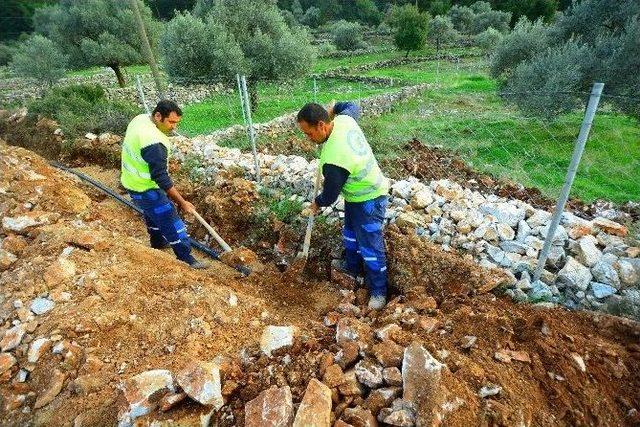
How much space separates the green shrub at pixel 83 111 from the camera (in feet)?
28.7

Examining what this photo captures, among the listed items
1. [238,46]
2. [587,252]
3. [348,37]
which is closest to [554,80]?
[587,252]

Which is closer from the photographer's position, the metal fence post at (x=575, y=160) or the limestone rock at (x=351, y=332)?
the metal fence post at (x=575, y=160)

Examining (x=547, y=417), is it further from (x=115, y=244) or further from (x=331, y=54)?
(x=331, y=54)

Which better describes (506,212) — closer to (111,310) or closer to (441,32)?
(111,310)

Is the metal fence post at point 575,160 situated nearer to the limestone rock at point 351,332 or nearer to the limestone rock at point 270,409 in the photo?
the limestone rock at point 351,332

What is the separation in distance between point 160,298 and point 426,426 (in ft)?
8.30

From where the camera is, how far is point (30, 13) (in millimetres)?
45938

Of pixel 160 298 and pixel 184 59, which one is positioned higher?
pixel 184 59

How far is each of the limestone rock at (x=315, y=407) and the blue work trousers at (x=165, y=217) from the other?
2.72m

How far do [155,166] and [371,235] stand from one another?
2.30 meters

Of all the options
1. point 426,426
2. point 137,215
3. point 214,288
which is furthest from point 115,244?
point 426,426

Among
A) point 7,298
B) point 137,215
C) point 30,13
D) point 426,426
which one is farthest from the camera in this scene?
point 30,13

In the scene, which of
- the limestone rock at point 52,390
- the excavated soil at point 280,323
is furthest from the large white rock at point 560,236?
the limestone rock at point 52,390

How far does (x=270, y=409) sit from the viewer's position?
89.4 inches
